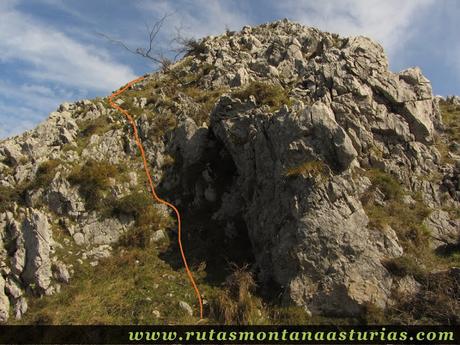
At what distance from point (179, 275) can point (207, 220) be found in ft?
14.1

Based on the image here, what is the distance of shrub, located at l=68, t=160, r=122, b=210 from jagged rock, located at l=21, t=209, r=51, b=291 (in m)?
2.56

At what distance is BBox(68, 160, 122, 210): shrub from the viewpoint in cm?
2150

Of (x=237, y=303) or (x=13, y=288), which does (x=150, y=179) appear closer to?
(x=13, y=288)

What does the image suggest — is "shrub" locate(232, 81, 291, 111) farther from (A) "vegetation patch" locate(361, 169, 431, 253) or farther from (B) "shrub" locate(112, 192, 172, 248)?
(B) "shrub" locate(112, 192, 172, 248)

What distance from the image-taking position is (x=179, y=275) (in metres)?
18.3

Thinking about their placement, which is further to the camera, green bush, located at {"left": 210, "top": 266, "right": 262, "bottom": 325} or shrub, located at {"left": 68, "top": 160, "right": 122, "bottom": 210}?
shrub, located at {"left": 68, "top": 160, "right": 122, "bottom": 210}

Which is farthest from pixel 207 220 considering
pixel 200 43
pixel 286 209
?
pixel 200 43

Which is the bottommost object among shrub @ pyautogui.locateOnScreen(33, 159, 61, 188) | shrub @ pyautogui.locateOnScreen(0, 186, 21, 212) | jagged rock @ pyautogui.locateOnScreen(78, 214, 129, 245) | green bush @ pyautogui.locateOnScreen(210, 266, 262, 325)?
green bush @ pyautogui.locateOnScreen(210, 266, 262, 325)

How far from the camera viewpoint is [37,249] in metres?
18.5

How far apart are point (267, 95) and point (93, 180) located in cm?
1146

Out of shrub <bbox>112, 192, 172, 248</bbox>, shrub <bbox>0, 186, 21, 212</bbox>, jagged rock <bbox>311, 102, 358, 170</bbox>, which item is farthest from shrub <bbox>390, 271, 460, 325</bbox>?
shrub <bbox>0, 186, 21, 212</bbox>

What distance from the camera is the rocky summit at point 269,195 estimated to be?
15.5 m

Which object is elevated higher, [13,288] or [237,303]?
[237,303]

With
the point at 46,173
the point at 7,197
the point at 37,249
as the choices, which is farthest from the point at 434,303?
the point at 7,197
